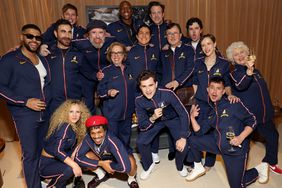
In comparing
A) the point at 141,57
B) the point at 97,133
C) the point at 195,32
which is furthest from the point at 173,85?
the point at 97,133

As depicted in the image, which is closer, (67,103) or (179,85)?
(67,103)

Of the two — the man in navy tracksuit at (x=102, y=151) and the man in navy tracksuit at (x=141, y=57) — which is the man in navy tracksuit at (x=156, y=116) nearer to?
the man in navy tracksuit at (x=102, y=151)

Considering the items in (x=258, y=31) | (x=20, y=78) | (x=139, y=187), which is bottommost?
(x=139, y=187)

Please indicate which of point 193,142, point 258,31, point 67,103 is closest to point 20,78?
point 67,103

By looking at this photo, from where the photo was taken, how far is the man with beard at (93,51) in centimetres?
366

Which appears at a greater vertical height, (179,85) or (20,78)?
(20,78)

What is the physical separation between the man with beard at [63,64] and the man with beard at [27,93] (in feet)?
1.03

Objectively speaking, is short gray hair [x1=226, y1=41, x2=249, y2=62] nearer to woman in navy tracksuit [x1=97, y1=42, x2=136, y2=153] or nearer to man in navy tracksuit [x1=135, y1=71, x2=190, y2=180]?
man in navy tracksuit [x1=135, y1=71, x2=190, y2=180]

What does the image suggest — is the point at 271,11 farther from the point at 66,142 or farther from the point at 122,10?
the point at 66,142

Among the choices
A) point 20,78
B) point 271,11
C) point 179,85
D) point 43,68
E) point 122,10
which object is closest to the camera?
point 20,78

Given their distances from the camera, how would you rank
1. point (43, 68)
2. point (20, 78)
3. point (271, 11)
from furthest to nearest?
1. point (271, 11)
2. point (43, 68)
3. point (20, 78)

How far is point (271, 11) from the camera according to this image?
5.48m

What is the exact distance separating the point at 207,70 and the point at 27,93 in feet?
6.96

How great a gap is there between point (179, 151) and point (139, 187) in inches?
26.0
